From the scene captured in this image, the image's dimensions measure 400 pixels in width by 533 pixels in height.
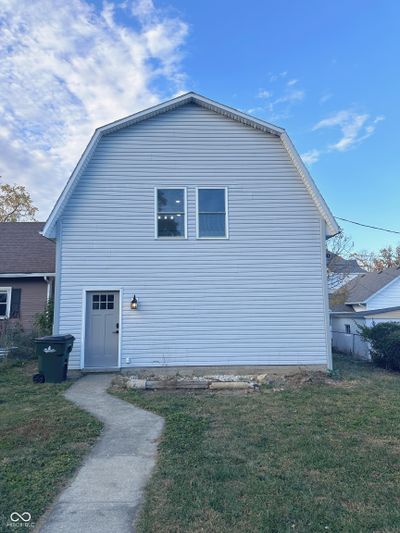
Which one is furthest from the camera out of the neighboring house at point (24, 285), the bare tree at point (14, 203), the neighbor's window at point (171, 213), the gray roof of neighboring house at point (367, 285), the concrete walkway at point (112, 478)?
the bare tree at point (14, 203)

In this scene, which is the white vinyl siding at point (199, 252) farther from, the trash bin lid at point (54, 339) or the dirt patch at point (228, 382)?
the trash bin lid at point (54, 339)

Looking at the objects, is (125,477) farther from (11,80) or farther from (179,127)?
(11,80)

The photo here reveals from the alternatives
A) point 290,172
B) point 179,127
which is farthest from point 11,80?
point 290,172

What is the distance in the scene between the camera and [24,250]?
50.6 ft

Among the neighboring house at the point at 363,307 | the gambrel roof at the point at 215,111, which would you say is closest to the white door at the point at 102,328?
the gambrel roof at the point at 215,111

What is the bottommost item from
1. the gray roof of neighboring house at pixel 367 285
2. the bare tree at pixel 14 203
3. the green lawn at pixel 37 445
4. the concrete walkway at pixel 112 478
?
the concrete walkway at pixel 112 478

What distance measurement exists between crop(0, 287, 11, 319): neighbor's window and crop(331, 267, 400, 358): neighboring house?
14.6 metres

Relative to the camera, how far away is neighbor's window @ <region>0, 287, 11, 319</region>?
45.5 feet

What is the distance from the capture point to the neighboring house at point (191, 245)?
9.63 meters

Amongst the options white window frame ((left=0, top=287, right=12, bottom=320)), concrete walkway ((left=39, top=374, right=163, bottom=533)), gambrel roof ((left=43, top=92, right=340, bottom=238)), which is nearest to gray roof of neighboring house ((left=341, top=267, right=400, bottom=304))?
gambrel roof ((left=43, top=92, right=340, bottom=238))

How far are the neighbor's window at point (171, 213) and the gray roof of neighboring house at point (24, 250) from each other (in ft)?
20.6

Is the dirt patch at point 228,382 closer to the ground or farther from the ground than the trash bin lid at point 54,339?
closer to the ground

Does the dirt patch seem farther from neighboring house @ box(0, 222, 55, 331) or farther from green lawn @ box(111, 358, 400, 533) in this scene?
neighboring house @ box(0, 222, 55, 331)

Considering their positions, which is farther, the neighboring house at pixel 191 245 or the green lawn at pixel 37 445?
the neighboring house at pixel 191 245
